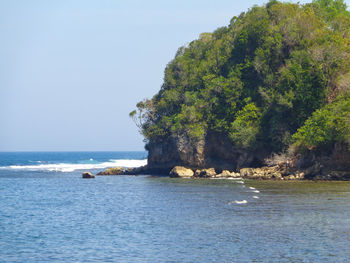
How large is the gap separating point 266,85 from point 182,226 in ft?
131

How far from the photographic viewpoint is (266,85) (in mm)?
64875

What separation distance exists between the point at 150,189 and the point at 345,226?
26.5 meters

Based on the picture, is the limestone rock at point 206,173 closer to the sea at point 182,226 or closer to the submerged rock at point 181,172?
the submerged rock at point 181,172

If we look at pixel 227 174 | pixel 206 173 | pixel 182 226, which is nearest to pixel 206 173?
pixel 206 173

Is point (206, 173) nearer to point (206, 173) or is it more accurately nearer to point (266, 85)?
point (206, 173)

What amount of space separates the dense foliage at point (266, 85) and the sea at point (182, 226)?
13508 millimetres

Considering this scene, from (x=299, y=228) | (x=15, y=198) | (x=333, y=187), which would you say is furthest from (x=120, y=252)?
(x=333, y=187)

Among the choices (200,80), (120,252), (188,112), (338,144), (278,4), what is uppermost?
(278,4)

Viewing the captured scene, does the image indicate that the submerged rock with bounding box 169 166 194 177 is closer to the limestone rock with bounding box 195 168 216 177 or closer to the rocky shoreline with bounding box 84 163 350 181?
the rocky shoreline with bounding box 84 163 350 181

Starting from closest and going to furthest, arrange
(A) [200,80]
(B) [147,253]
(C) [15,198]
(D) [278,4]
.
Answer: (B) [147,253] < (C) [15,198] < (D) [278,4] < (A) [200,80]

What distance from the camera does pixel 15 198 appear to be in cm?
4491

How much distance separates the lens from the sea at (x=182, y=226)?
70.6 ft

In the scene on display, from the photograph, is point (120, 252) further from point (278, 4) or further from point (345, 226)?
point (278, 4)

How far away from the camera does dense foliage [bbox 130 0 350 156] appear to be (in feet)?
186
